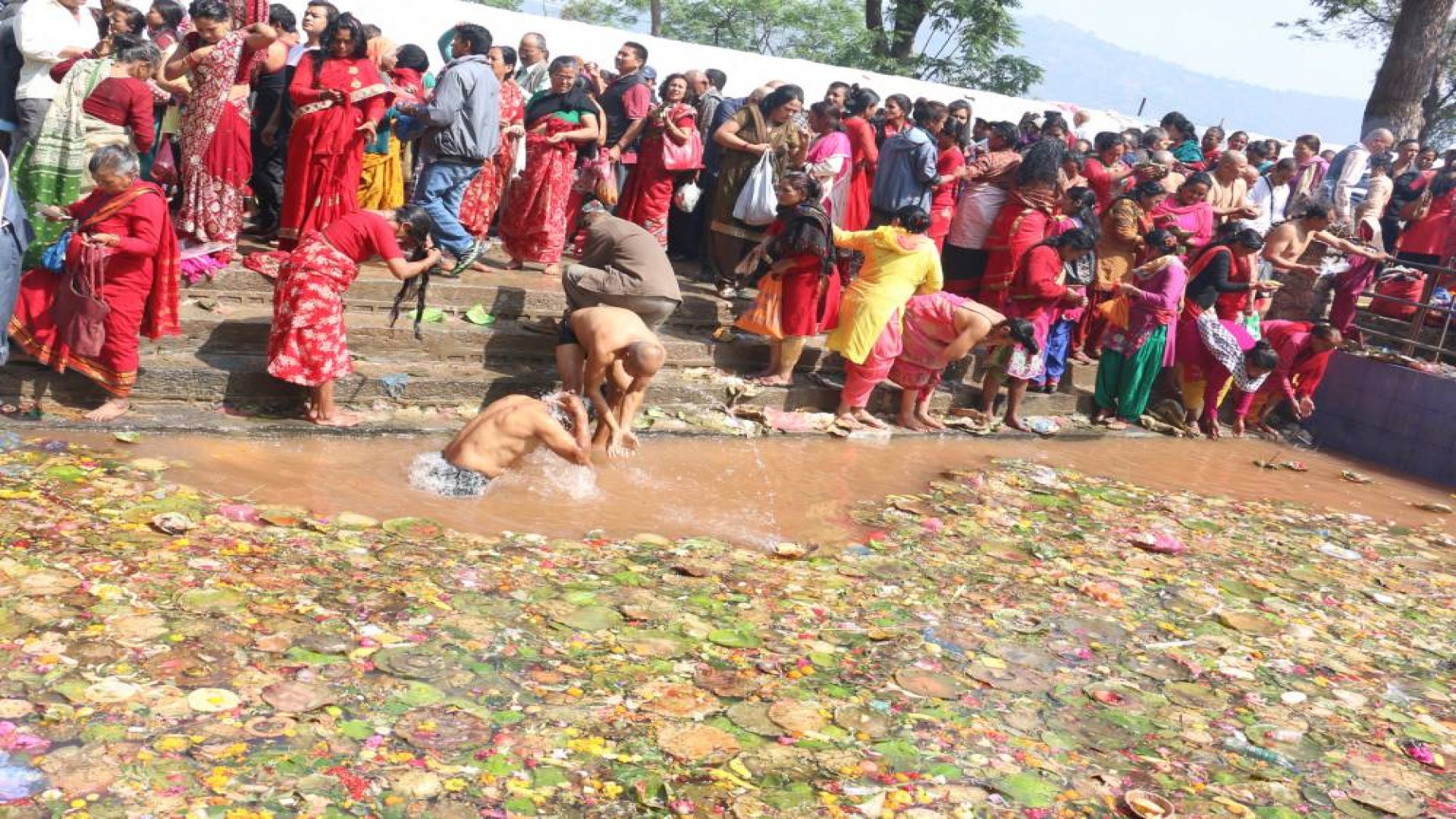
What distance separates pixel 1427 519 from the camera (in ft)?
30.3

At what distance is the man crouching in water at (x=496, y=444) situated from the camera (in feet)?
21.0

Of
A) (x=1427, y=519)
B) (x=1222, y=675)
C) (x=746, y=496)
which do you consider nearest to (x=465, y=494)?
(x=746, y=496)

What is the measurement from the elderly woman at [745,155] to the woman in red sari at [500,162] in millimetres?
1517

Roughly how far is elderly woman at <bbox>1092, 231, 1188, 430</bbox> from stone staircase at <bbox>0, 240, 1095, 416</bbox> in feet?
3.97

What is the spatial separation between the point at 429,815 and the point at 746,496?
3.77 meters

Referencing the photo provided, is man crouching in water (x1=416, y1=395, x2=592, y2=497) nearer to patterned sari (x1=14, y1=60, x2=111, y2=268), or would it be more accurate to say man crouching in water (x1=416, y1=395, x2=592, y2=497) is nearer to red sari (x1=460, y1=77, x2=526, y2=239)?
Answer: patterned sari (x1=14, y1=60, x2=111, y2=268)

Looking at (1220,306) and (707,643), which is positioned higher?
(1220,306)

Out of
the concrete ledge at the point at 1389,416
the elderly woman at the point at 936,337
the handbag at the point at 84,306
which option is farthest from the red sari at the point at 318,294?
the concrete ledge at the point at 1389,416

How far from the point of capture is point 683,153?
9828 millimetres

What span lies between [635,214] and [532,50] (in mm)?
1702

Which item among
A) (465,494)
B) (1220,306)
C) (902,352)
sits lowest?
(465,494)

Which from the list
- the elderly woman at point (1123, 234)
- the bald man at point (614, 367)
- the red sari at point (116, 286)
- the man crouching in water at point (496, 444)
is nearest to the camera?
the man crouching in water at point (496, 444)

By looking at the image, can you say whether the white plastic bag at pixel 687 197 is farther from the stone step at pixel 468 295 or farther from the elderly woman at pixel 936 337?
the elderly woman at pixel 936 337

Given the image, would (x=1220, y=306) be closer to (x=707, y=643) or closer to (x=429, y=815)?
(x=707, y=643)
